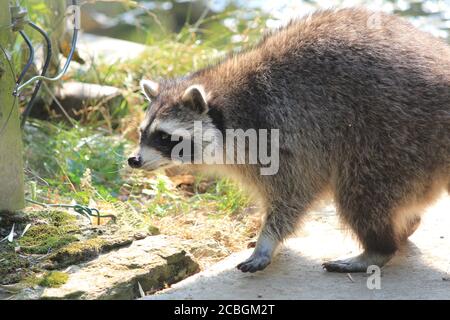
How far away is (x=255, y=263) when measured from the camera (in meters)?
4.26

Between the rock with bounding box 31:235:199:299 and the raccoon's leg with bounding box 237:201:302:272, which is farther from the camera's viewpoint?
the raccoon's leg with bounding box 237:201:302:272

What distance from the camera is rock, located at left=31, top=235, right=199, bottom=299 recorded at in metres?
3.73

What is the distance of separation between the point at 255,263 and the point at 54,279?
1.13m

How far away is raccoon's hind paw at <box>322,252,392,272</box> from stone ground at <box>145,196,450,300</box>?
4 cm

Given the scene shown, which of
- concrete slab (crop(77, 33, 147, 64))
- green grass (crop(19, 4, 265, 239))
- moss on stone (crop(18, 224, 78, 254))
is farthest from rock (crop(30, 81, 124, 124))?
moss on stone (crop(18, 224, 78, 254))

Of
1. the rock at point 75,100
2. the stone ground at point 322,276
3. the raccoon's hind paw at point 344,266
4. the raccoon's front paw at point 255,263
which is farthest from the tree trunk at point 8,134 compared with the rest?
the rock at point 75,100

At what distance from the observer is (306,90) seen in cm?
446

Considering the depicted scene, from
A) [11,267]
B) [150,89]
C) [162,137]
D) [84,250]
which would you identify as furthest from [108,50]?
[11,267]

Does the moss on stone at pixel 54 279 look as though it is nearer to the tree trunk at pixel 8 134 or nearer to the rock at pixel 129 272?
the rock at pixel 129 272

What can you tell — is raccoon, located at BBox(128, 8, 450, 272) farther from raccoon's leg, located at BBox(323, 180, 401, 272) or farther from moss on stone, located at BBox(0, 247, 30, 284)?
moss on stone, located at BBox(0, 247, 30, 284)

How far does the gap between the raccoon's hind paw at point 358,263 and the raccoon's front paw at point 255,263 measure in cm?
34

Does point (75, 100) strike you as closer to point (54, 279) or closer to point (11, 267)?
point (11, 267)
